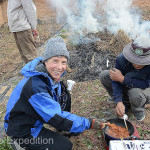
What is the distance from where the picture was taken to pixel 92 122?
2225mm

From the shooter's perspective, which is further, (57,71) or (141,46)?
(141,46)

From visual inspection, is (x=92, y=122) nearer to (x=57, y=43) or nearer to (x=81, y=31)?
(x=57, y=43)

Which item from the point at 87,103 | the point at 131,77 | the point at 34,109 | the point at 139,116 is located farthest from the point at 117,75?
Answer: the point at 34,109

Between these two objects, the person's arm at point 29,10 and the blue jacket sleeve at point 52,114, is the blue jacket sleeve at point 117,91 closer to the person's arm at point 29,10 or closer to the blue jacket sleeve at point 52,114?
the blue jacket sleeve at point 52,114

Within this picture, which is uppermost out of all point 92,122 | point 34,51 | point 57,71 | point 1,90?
point 57,71

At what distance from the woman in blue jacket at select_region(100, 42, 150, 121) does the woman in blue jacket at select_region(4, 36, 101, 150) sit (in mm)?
883

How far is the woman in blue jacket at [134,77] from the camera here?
2.61 meters

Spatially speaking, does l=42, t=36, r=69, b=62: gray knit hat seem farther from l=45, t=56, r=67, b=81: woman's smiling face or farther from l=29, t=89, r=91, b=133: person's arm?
l=29, t=89, r=91, b=133: person's arm

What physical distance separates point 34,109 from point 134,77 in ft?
5.40

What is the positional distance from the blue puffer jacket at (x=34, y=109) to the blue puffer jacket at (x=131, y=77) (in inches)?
38.6

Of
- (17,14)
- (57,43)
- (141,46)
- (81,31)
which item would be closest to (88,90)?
(141,46)

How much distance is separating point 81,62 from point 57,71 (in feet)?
9.60

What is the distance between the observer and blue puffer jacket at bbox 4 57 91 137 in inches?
78.7

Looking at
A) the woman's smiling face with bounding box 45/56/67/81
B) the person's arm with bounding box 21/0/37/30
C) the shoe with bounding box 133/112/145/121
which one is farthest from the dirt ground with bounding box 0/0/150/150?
the person's arm with bounding box 21/0/37/30
